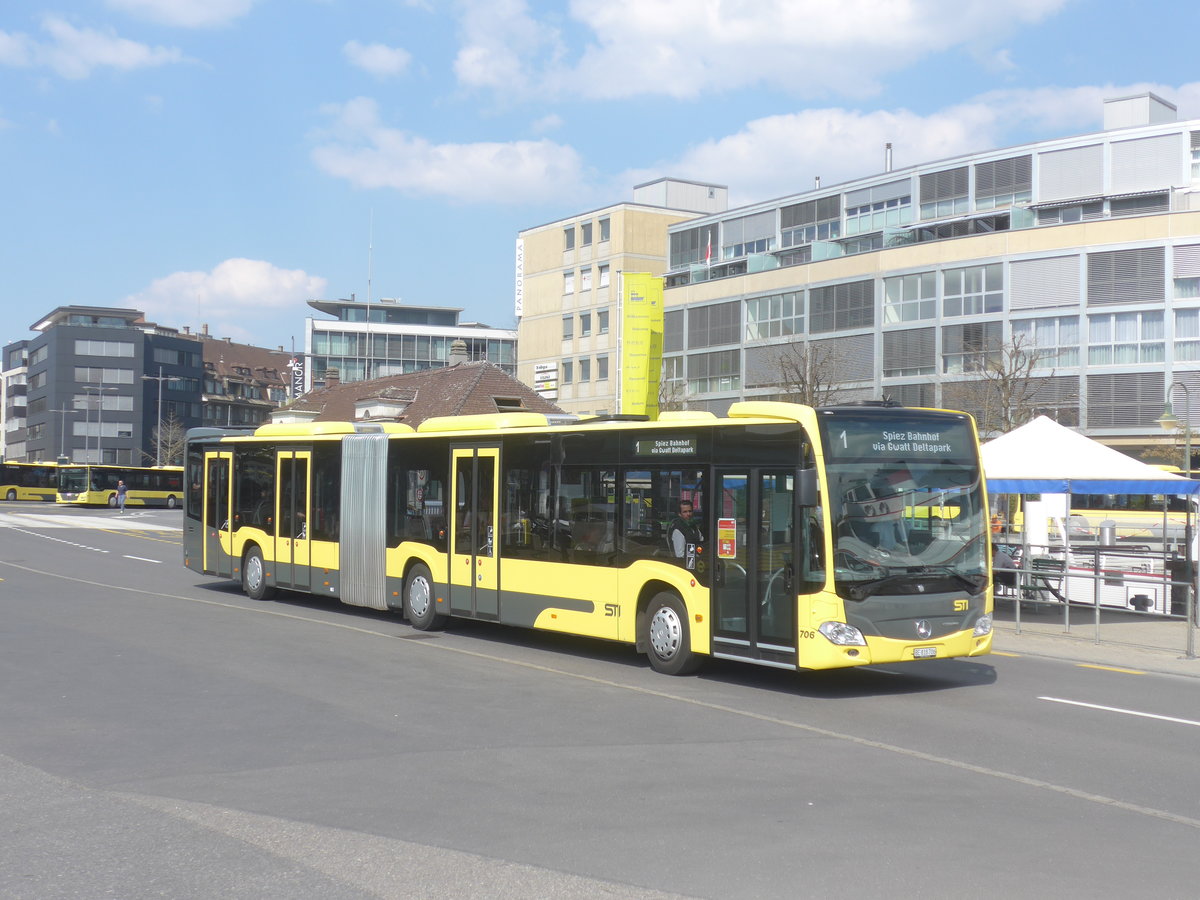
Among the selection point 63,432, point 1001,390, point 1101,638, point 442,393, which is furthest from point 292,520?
point 63,432

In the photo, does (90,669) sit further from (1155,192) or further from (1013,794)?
(1155,192)

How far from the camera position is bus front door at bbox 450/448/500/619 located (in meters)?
15.8

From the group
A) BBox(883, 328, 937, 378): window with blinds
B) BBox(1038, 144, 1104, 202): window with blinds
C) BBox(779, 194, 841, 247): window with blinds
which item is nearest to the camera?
BBox(1038, 144, 1104, 202): window with blinds

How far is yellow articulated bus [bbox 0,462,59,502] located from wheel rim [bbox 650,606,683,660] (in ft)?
258

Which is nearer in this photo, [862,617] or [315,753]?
[315,753]

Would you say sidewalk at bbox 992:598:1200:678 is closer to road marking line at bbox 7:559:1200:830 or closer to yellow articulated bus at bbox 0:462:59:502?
road marking line at bbox 7:559:1200:830

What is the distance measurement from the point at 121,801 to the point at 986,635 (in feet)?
27.8

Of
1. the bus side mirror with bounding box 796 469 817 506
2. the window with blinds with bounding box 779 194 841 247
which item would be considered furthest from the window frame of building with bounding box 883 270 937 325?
the bus side mirror with bounding box 796 469 817 506

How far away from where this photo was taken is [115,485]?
78.1 metres

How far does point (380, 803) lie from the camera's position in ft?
24.1

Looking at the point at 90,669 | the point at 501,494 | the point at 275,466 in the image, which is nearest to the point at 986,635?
the point at 501,494

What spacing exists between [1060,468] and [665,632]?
8.84m

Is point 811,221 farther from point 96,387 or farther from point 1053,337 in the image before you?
point 96,387

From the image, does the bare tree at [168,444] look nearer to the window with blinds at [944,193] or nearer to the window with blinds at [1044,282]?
the window with blinds at [944,193]
